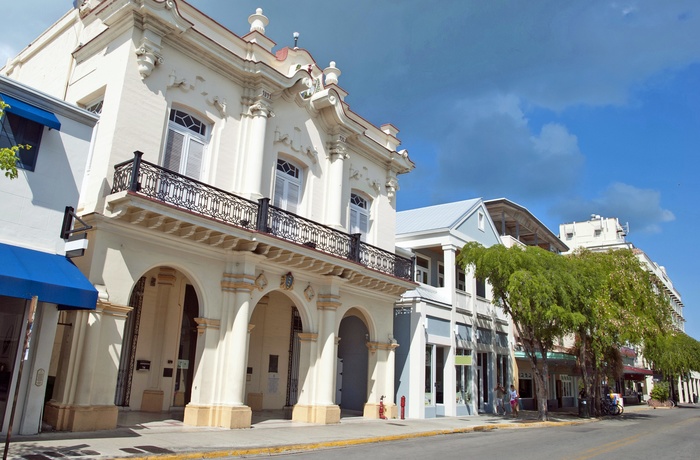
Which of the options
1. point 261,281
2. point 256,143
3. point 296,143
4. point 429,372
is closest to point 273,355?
point 261,281

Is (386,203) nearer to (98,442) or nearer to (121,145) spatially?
(121,145)

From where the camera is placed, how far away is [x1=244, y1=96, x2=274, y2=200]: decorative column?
16453mm

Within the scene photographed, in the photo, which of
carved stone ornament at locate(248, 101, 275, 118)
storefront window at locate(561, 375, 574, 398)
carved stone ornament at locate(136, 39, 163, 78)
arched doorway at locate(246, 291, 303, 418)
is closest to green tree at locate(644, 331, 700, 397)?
storefront window at locate(561, 375, 574, 398)

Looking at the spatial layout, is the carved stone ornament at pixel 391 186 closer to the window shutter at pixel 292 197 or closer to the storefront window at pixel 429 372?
the window shutter at pixel 292 197

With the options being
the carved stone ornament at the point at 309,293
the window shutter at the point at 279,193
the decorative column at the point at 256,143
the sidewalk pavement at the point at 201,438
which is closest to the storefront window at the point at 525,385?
the sidewalk pavement at the point at 201,438

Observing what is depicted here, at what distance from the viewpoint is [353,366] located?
23.0 metres

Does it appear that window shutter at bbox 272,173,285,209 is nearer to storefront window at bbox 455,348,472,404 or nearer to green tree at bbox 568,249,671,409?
storefront window at bbox 455,348,472,404

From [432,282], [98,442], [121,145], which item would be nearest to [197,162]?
[121,145]

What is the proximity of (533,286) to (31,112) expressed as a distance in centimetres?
1752

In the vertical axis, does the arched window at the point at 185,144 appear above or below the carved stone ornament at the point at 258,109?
below

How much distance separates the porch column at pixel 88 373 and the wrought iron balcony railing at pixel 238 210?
2738 mm

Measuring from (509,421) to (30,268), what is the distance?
19.0 m

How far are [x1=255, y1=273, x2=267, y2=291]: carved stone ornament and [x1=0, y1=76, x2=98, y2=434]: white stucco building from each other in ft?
18.0

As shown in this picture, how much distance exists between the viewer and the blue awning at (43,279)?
9852 millimetres
